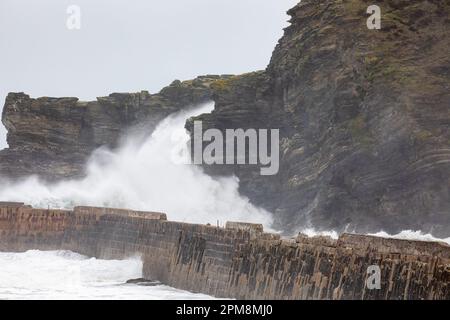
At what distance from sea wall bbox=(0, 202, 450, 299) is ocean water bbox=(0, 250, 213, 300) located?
20.4 inches

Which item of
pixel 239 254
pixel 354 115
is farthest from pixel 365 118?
pixel 239 254

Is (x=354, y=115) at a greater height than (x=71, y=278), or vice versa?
(x=354, y=115)

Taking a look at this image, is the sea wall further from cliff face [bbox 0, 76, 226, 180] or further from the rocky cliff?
cliff face [bbox 0, 76, 226, 180]

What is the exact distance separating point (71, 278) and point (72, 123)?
42.2 meters

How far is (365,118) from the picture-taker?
4012cm

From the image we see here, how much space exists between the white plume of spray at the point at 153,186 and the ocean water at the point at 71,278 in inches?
905

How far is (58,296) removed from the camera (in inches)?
976

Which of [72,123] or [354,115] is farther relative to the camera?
[72,123]

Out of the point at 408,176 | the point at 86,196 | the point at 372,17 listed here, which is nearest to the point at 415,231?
the point at 408,176

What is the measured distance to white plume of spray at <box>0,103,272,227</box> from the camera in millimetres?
58938

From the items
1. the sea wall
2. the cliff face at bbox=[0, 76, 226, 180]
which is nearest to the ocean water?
the sea wall

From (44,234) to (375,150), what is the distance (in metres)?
14.3

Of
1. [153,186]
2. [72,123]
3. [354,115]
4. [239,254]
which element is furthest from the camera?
[72,123]

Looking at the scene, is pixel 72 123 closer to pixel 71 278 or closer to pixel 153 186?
pixel 153 186
